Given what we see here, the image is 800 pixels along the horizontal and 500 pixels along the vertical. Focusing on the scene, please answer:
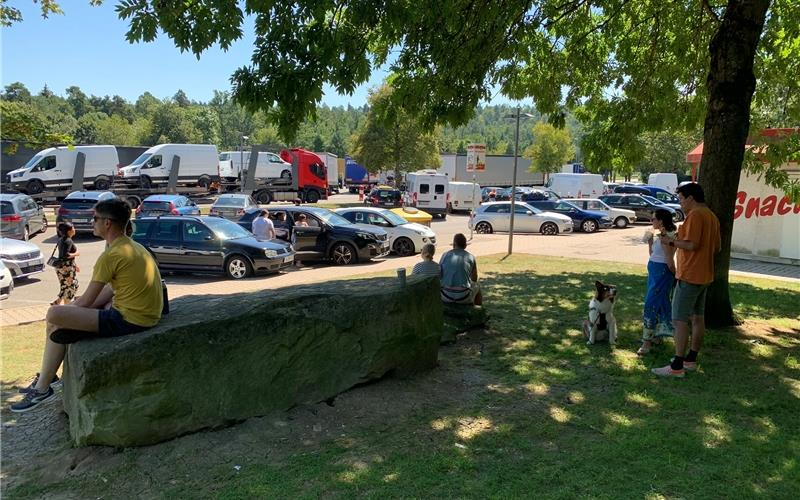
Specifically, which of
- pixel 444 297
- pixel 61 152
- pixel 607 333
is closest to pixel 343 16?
pixel 444 297

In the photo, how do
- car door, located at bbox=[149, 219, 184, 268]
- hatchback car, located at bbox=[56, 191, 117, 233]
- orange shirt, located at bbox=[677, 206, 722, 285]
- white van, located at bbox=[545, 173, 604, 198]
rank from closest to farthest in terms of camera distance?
orange shirt, located at bbox=[677, 206, 722, 285] → car door, located at bbox=[149, 219, 184, 268] → hatchback car, located at bbox=[56, 191, 117, 233] → white van, located at bbox=[545, 173, 604, 198]

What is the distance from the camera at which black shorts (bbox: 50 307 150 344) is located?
4066 mm

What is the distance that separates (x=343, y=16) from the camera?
6.86 meters

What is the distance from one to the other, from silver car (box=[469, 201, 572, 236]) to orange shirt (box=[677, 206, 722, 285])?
19156mm

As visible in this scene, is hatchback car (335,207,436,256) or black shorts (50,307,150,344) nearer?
black shorts (50,307,150,344)

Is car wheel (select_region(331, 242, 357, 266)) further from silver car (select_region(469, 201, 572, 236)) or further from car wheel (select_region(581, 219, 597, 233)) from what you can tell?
car wheel (select_region(581, 219, 597, 233))

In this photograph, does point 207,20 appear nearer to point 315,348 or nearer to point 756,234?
point 315,348

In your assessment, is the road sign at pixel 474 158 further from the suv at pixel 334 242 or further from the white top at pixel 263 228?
the white top at pixel 263 228

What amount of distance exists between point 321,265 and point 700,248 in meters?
11.6

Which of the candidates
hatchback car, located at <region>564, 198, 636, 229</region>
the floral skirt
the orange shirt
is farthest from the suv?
hatchback car, located at <region>564, 198, 636, 229</region>

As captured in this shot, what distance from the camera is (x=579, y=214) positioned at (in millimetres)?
26297

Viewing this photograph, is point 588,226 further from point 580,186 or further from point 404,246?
point 580,186

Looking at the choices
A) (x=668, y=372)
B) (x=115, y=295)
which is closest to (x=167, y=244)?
(x=115, y=295)

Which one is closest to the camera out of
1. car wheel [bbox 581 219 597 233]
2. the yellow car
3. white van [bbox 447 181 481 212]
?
the yellow car
